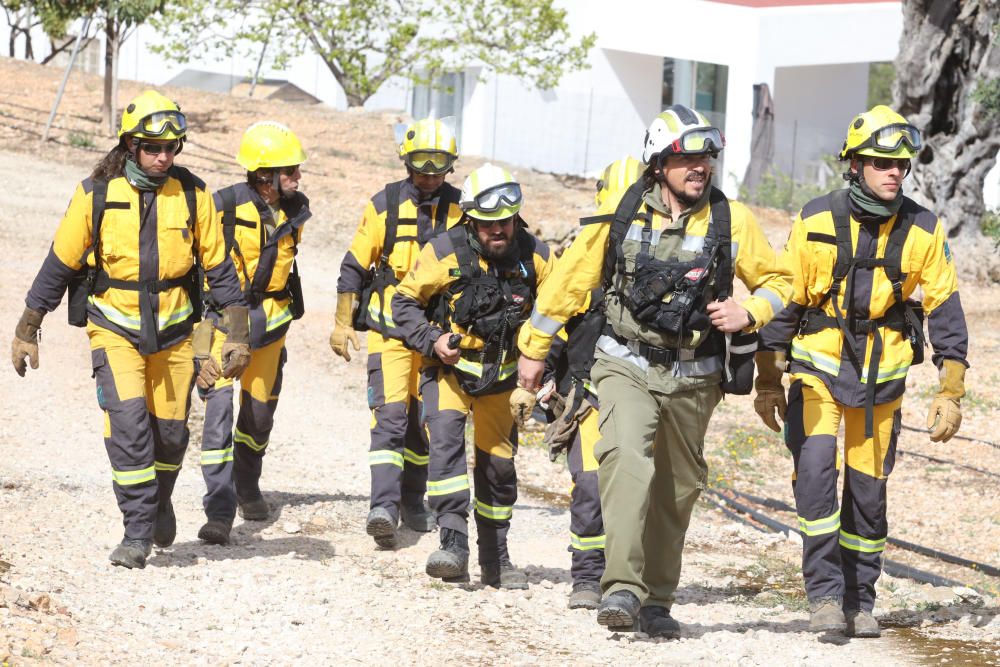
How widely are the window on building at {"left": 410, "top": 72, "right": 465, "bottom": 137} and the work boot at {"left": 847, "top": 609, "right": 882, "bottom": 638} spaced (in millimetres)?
26949

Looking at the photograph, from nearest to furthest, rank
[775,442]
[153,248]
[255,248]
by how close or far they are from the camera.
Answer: [153,248] < [255,248] < [775,442]

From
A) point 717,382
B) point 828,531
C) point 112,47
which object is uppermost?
point 112,47

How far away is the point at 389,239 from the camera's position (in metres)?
8.05

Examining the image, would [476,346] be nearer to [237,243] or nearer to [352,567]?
[352,567]

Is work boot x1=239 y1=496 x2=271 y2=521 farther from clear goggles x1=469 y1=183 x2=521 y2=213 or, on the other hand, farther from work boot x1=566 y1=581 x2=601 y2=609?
clear goggles x1=469 y1=183 x2=521 y2=213

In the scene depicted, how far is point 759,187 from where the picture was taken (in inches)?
1142

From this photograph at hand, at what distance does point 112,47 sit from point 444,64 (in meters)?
9.21

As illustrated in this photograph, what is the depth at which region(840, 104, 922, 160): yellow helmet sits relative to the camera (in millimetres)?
6262

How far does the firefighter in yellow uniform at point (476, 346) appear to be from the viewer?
6961 millimetres

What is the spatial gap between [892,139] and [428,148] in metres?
2.66

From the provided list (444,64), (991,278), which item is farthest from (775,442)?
(444,64)

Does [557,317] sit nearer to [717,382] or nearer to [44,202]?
[717,382]

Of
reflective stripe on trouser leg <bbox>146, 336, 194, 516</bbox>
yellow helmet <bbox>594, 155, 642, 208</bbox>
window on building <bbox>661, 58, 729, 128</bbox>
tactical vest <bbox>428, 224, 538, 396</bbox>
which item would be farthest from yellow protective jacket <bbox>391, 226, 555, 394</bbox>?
window on building <bbox>661, 58, 729, 128</bbox>

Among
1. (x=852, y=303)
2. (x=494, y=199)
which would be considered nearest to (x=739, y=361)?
(x=852, y=303)
